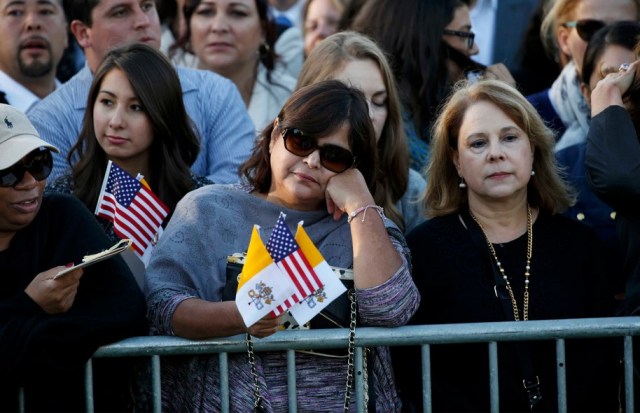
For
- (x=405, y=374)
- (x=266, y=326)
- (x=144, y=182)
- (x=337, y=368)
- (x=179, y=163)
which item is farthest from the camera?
(x=179, y=163)

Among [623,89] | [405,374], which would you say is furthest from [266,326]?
[623,89]

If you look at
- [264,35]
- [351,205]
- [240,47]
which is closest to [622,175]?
[351,205]

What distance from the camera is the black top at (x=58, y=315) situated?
173 inches

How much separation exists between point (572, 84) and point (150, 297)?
9.94 ft

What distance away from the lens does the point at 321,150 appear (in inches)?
188

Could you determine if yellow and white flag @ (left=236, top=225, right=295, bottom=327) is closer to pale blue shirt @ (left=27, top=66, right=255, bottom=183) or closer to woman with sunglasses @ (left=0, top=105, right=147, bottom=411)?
woman with sunglasses @ (left=0, top=105, right=147, bottom=411)

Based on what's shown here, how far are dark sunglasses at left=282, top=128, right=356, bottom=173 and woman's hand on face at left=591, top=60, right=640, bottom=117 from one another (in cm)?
125

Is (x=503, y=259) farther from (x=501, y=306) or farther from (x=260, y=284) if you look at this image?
(x=260, y=284)

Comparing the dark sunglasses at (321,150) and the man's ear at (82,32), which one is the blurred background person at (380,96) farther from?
the man's ear at (82,32)

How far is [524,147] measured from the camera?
534 centimetres

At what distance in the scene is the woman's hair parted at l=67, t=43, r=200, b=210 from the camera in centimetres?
567

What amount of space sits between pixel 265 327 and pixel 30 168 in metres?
1.12

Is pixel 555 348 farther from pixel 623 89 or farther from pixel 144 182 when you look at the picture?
pixel 144 182

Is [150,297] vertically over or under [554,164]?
under
